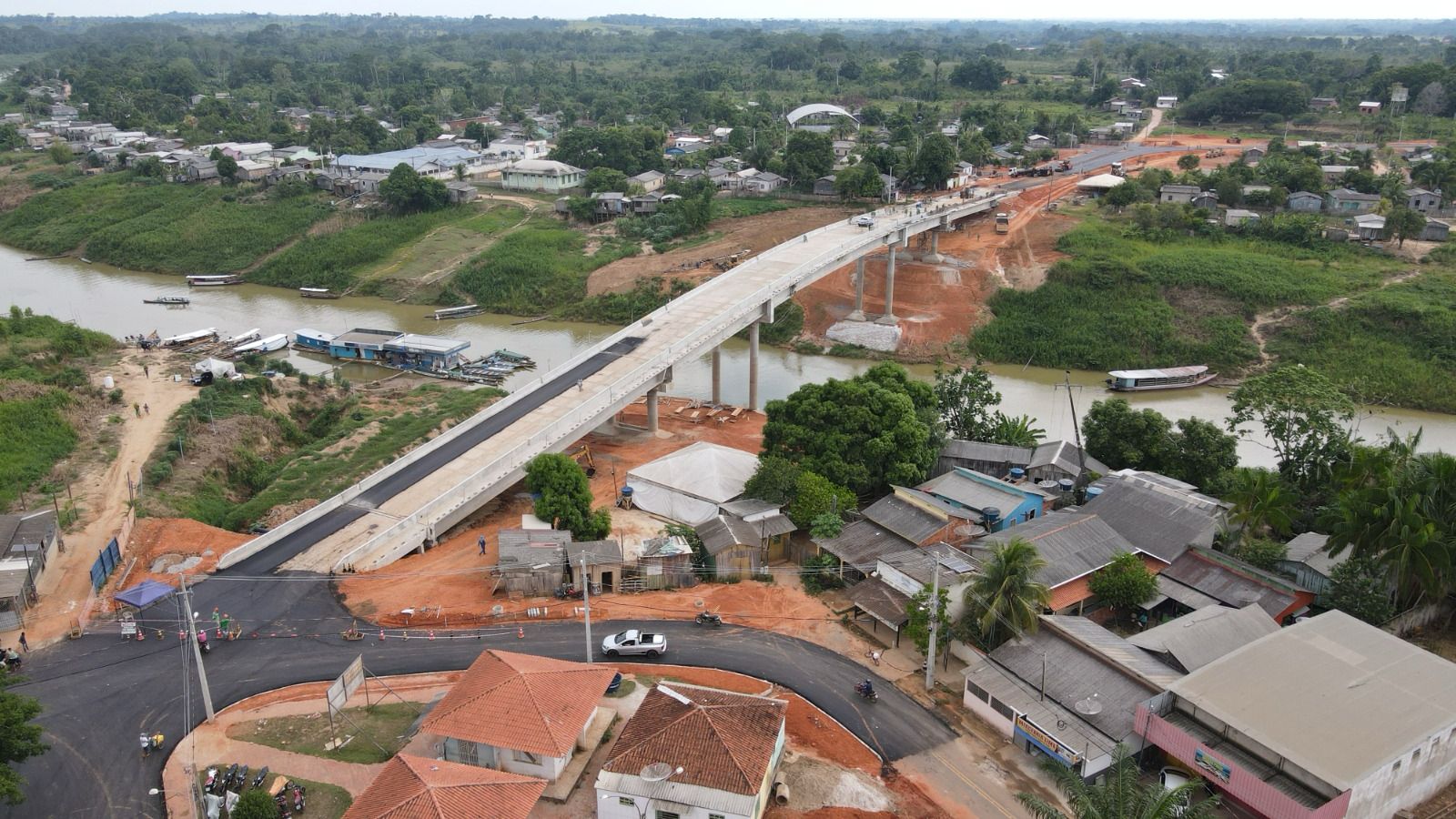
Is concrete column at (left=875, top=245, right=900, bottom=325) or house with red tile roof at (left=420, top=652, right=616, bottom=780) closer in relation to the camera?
house with red tile roof at (left=420, top=652, right=616, bottom=780)

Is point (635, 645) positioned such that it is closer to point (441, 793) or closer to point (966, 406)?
point (441, 793)

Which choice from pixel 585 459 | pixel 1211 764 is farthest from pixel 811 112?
pixel 1211 764

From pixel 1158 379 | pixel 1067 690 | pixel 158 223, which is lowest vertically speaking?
pixel 1158 379

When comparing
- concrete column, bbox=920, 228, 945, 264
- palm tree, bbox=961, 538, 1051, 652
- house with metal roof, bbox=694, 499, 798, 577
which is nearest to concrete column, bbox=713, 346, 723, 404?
house with metal roof, bbox=694, 499, 798, 577

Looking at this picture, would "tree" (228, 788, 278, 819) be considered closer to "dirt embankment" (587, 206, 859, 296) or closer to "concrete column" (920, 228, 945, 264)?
"dirt embankment" (587, 206, 859, 296)

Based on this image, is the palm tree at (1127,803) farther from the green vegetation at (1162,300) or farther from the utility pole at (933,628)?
the green vegetation at (1162,300)

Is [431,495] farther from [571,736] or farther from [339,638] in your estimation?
[571,736]
